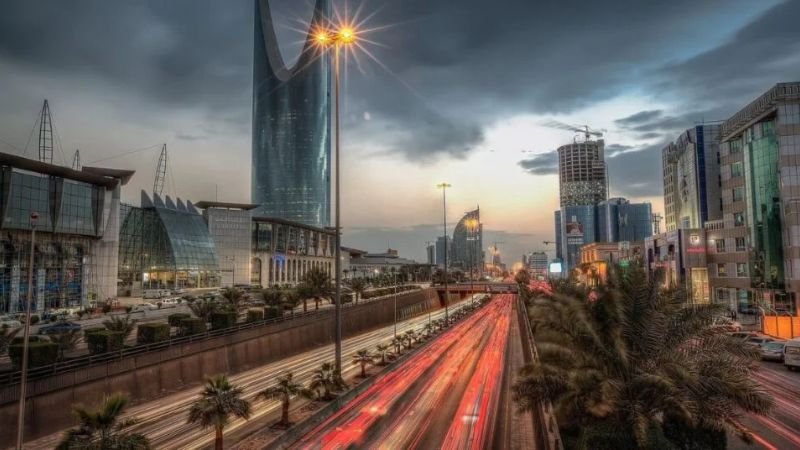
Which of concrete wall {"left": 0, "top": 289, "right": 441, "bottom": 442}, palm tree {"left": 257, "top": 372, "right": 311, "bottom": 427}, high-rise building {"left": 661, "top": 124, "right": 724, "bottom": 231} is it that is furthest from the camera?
high-rise building {"left": 661, "top": 124, "right": 724, "bottom": 231}

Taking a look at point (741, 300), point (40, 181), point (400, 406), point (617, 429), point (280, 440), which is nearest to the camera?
point (617, 429)

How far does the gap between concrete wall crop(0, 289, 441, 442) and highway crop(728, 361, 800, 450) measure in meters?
21.5

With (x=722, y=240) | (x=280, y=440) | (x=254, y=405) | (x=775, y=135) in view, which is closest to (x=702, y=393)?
(x=280, y=440)

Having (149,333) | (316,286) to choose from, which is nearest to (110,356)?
(149,333)

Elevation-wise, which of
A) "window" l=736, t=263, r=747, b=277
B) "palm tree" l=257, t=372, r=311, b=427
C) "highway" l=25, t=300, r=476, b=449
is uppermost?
"window" l=736, t=263, r=747, b=277

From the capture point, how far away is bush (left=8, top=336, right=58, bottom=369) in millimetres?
22609

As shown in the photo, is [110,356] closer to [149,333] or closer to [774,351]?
[149,333]

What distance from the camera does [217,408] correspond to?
16.8 metres

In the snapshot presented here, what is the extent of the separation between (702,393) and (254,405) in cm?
2007

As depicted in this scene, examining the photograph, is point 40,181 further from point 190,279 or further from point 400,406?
point 400,406

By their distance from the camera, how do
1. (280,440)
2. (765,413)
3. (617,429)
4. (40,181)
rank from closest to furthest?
(765,413)
(617,429)
(280,440)
(40,181)

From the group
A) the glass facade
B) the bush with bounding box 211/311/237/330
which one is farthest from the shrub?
the glass facade

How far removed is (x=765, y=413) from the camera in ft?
40.5

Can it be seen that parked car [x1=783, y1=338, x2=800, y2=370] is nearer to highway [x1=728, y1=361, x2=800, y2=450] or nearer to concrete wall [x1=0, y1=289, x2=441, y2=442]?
highway [x1=728, y1=361, x2=800, y2=450]
